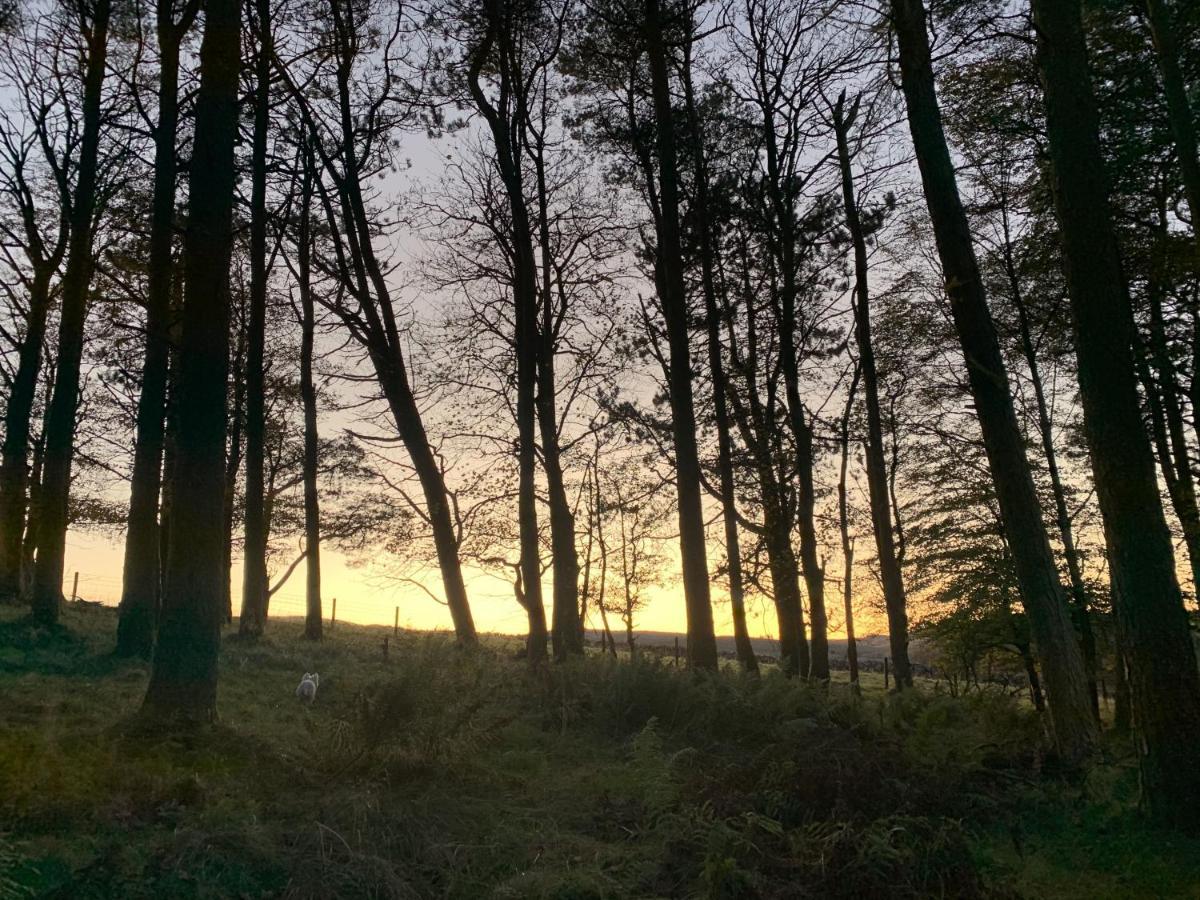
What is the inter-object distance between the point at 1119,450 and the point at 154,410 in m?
12.3

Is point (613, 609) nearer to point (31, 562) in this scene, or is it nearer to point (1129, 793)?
point (31, 562)

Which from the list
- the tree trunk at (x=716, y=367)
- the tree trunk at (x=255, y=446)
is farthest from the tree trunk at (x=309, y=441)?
the tree trunk at (x=716, y=367)

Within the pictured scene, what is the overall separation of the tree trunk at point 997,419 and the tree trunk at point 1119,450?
5.50 feet

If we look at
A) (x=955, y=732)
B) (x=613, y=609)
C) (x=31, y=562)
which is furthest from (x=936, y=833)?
(x=613, y=609)

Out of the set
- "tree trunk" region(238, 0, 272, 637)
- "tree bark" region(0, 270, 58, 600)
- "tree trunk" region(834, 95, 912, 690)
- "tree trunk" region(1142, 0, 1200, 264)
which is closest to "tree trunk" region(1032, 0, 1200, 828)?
"tree trunk" region(1142, 0, 1200, 264)

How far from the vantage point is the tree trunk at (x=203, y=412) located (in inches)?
304

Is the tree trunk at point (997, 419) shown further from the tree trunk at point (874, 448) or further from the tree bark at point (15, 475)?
the tree bark at point (15, 475)

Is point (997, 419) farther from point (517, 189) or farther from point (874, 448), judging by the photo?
point (517, 189)

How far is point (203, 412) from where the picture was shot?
8.23 m

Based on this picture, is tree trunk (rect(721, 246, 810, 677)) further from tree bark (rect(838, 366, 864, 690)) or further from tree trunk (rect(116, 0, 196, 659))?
tree trunk (rect(116, 0, 196, 659))

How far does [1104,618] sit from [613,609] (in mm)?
27316

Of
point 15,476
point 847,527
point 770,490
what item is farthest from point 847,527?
point 15,476

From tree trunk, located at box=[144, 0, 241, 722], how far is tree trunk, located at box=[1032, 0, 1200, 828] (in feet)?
25.6

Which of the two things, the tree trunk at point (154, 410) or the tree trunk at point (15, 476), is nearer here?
the tree trunk at point (154, 410)
